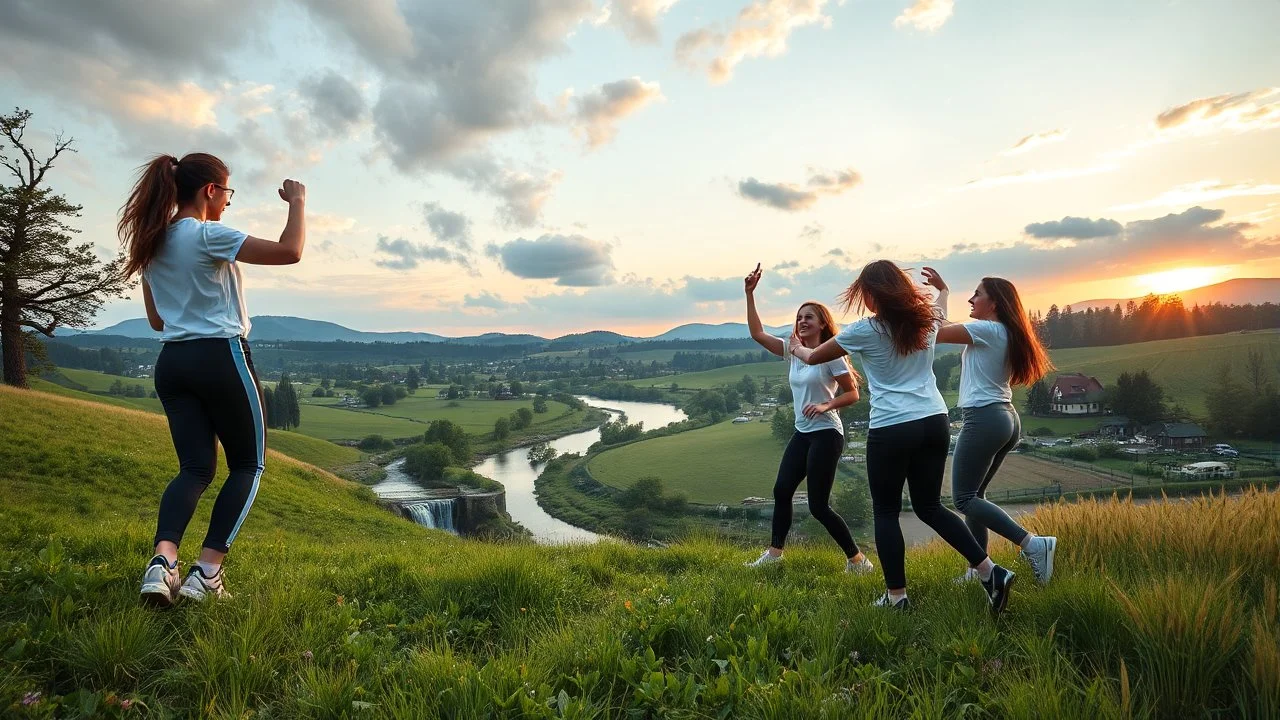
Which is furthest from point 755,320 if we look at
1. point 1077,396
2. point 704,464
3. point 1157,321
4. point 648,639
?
point 1157,321

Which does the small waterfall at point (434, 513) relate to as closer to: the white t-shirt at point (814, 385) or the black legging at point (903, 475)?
the white t-shirt at point (814, 385)

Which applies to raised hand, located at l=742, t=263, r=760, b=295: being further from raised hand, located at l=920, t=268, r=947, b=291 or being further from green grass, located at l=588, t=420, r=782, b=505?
green grass, located at l=588, t=420, r=782, b=505

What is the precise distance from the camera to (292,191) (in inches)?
136

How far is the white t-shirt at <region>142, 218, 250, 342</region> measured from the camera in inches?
127

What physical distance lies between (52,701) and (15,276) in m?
28.4

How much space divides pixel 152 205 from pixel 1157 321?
103m

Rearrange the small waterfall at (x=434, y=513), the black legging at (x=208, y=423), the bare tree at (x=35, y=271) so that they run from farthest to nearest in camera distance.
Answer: the small waterfall at (x=434, y=513)
the bare tree at (x=35, y=271)
the black legging at (x=208, y=423)

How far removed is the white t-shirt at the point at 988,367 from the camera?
439cm

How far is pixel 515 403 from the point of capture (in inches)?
4756

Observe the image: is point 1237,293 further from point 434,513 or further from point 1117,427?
point 434,513

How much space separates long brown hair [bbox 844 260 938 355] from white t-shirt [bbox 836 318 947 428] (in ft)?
0.21

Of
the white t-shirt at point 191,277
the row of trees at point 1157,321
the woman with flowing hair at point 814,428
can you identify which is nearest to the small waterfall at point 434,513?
the woman with flowing hair at point 814,428

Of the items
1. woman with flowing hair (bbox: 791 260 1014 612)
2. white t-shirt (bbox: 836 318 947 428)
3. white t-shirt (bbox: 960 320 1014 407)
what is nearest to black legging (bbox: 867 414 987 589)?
woman with flowing hair (bbox: 791 260 1014 612)

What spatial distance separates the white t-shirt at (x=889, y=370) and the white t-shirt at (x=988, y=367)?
59 cm
